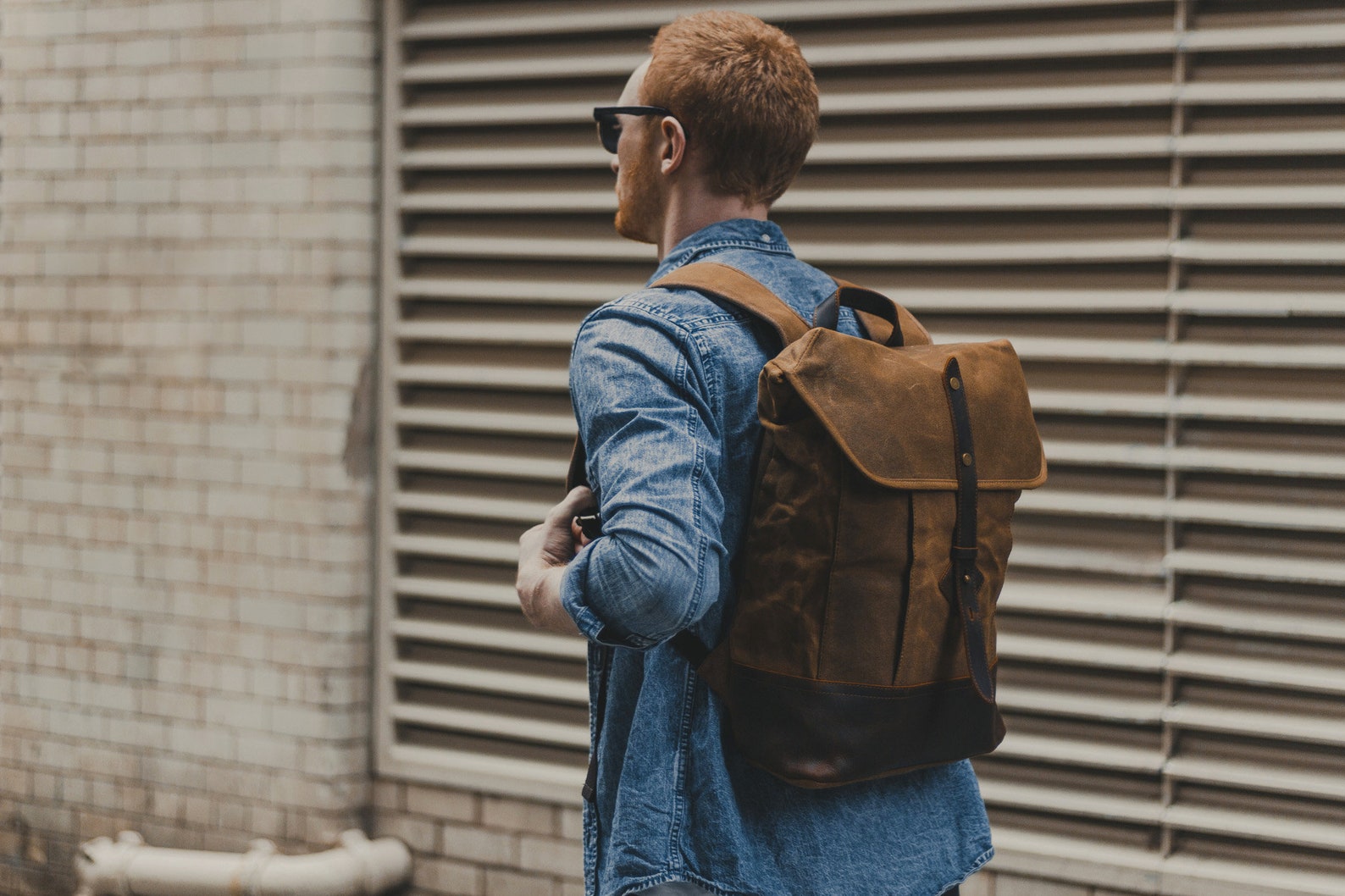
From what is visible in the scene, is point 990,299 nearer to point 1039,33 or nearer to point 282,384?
point 1039,33

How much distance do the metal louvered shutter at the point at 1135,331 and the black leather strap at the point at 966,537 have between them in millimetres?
2093

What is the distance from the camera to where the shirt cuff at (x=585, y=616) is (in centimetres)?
181

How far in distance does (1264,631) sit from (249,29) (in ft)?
13.1

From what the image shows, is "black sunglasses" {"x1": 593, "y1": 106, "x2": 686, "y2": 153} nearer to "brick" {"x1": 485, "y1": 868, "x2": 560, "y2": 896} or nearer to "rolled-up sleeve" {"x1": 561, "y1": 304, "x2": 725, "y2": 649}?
"rolled-up sleeve" {"x1": 561, "y1": 304, "x2": 725, "y2": 649}

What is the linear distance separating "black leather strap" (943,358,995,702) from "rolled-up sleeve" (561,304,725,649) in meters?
0.36

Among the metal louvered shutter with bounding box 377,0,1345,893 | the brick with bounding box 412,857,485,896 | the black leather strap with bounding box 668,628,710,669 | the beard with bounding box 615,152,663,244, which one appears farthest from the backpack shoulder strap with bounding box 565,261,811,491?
the brick with bounding box 412,857,485,896

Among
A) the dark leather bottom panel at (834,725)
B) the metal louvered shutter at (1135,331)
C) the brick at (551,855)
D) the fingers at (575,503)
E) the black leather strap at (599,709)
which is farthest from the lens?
the brick at (551,855)

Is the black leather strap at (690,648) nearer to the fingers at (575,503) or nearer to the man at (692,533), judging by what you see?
the man at (692,533)

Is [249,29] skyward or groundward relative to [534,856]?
skyward

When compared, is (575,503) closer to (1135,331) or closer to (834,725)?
(834,725)

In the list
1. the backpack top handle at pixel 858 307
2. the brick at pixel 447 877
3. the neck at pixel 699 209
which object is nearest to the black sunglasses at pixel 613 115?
the neck at pixel 699 209

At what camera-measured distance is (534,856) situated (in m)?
4.71

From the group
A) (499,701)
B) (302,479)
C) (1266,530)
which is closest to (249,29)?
(302,479)

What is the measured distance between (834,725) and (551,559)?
1.57 ft
